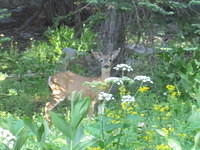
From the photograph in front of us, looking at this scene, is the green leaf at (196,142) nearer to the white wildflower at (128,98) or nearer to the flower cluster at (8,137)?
the flower cluster at (8,137)

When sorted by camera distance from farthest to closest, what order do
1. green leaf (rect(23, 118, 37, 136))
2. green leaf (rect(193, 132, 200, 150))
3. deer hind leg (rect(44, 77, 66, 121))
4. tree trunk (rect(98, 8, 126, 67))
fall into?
tree trunk (rect(98, 8, 126, 67))
deer hind leg (rect(44, 77, 66, 121))
green leaf (rect(23, 118, 37, 136))
green leaf (rect(193, 132, 200, 150))

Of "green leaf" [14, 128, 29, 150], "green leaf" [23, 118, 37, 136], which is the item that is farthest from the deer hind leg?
"green leaf" [14, 128, 29, 150]

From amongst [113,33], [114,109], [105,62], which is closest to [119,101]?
[114,109]

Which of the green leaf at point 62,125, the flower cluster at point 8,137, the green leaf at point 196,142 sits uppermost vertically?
the green leaf at point 62,125

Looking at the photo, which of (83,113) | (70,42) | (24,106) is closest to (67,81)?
(24,106)

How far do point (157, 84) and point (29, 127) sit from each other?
6321 mm

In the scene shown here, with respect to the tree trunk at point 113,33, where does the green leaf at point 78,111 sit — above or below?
above

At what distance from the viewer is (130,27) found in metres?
9.27

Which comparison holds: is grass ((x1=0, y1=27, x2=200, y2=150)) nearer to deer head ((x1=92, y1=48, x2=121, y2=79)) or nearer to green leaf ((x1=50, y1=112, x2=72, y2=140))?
green leaf ((x1=50, y1=112, x2=72, y2=140))

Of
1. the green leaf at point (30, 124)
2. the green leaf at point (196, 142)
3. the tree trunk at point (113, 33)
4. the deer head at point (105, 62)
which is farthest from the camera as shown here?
the tree trunk at point (113, 33)

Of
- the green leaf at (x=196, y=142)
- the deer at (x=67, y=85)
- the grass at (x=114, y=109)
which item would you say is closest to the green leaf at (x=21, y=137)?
the grass at (x=114, y=109)

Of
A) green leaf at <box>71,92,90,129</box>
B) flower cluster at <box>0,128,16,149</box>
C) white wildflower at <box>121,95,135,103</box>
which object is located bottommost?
white wildflower at <box>121,95,135,103</box>

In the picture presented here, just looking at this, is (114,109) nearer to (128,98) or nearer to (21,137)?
(128,98)

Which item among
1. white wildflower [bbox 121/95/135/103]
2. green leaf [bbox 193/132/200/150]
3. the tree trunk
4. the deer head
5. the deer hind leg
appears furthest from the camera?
the tree trunk
